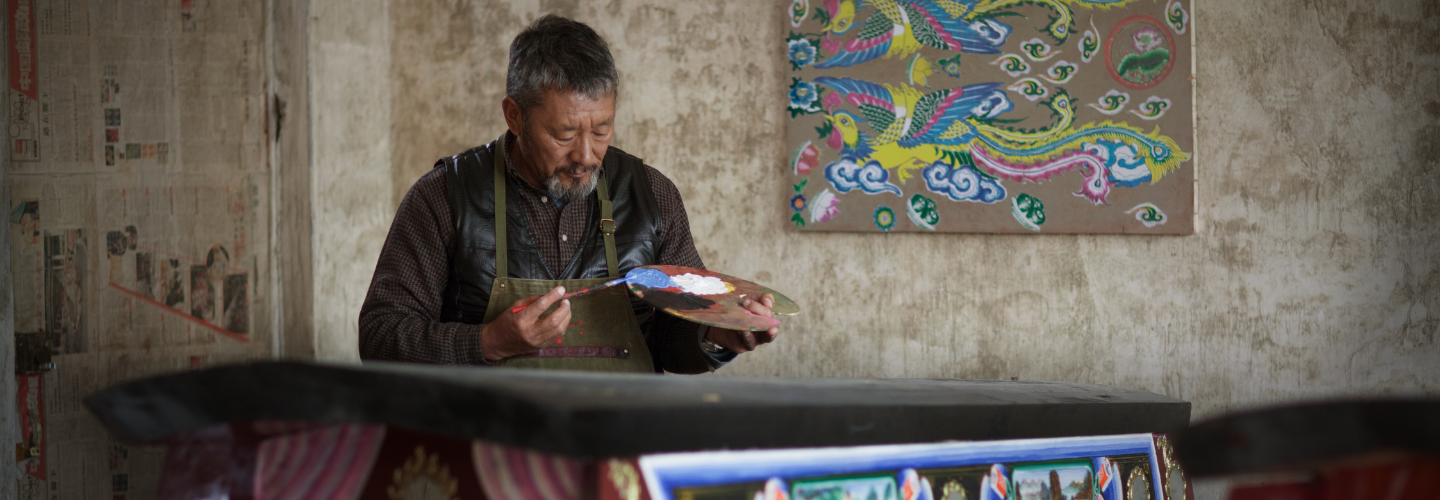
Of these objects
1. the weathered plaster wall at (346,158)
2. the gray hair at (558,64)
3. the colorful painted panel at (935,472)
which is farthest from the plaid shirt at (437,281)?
the weathered plaster wall at (346,158)

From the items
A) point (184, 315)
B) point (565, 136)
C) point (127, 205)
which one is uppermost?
point (565, 136)

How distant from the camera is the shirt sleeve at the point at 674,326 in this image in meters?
2.07

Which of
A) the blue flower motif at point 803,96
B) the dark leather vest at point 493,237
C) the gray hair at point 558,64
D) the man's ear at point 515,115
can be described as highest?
the blue flower motif at point 803,96

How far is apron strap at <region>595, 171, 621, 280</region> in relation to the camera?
2.07m

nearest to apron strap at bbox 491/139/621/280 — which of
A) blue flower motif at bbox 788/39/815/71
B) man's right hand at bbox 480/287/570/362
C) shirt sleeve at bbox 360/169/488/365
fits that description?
shirt sleeve at bbox 360/169/488/365

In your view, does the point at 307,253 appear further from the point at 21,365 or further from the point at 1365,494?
the point at 1365,494

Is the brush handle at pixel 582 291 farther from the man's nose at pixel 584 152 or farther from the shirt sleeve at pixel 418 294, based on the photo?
the man's nose at pixel 584 152

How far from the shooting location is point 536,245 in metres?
A: 2.04

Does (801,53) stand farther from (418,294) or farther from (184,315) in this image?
(184,315)

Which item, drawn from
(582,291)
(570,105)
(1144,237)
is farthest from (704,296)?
(1144,237)

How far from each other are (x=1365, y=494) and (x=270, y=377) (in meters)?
1.18

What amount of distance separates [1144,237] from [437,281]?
8.39ft

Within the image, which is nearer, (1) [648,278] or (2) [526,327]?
(2) [526,327]

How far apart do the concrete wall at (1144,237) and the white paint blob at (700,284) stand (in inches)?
50.8
